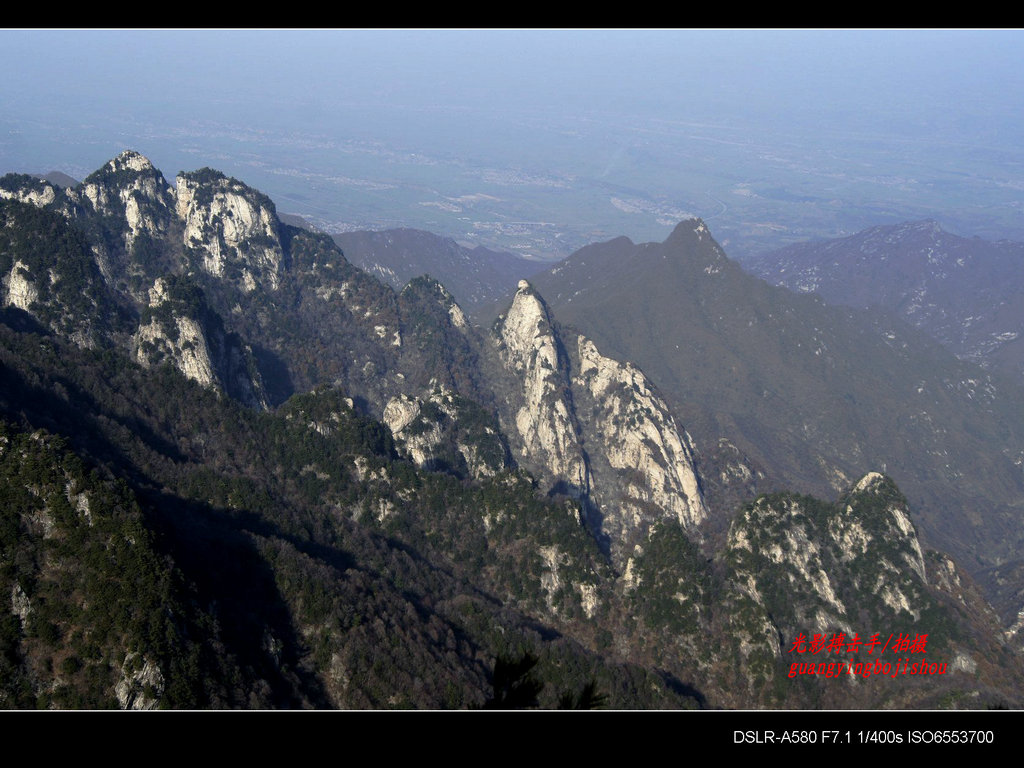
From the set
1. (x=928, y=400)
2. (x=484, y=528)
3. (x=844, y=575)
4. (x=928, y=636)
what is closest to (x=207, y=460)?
(x=484, y=528)

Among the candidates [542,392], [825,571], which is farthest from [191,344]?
[825,571]

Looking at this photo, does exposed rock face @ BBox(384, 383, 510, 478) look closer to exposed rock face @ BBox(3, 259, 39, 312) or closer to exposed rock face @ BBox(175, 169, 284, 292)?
exposed rock face @ BBox(3, 259, 39, 312)

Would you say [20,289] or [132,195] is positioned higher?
[132,195]

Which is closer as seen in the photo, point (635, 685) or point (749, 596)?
point (635, 685)

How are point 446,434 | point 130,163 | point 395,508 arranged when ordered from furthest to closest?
point 130,163 < point 446,434 < point 395,508

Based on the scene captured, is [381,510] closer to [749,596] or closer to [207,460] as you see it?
[207,460]

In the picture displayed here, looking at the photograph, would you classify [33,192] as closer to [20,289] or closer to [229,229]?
[229,229]
